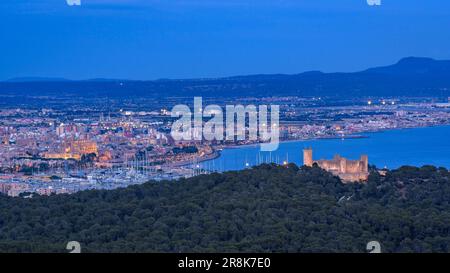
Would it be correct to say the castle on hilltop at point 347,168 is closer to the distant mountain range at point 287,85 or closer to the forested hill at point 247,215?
the forested hill at point 247,215

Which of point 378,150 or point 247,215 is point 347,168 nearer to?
point 247,215

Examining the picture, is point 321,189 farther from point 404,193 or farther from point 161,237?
point 161,237

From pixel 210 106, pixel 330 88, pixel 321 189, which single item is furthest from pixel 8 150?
pixel 321 189

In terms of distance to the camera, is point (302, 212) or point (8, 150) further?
point (8, 150)

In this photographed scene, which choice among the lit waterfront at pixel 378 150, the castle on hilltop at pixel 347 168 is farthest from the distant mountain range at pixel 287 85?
the castle on hilltop at pixel 347 168

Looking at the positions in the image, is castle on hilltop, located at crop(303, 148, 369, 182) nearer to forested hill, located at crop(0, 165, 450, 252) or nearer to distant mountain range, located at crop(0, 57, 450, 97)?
forested hill, located at crop(0, 165, 450, 252)

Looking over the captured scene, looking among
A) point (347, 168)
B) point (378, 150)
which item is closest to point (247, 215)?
point (347, 168)
